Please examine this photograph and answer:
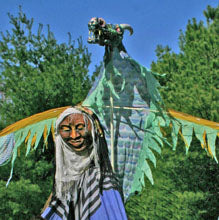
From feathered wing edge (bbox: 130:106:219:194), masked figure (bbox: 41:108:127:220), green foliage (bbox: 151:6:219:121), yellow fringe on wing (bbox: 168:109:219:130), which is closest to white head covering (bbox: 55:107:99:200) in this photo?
masked figure (bbox: 41:108:127:220)

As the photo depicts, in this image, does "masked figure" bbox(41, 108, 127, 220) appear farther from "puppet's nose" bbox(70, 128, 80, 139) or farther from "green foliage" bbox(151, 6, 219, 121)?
"green foliage" bbox(151, 6, 219, 121)

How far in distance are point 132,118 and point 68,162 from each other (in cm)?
78

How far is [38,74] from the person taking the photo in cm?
817

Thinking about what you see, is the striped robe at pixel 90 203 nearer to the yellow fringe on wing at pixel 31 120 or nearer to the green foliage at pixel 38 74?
the yellow fringe on wing at pixel 31 120

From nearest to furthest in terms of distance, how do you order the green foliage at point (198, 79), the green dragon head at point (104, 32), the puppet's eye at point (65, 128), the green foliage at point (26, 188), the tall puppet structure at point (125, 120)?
the puppet's eye at point (65, 128) < the green dragon head at point (104, 32) < the tall puppet structure at point (125, 120) < the green foliage at point (198, 79) < the green foliage at point (26, 188)

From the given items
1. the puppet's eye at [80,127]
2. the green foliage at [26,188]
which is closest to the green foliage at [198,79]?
the green foliage at [26,188]

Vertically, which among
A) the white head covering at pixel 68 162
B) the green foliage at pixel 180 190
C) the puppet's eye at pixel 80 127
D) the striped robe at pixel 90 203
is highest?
the puppet's eye at pixel 80 127

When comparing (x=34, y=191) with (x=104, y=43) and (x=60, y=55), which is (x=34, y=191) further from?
(x=104, y=43)

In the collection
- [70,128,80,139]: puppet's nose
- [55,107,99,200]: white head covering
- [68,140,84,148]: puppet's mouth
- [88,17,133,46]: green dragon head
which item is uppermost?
[88,17,133,46]: green dragon head

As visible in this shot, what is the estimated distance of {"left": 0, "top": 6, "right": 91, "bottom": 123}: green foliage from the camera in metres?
7.52

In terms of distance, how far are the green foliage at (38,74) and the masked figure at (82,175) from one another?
560 cm

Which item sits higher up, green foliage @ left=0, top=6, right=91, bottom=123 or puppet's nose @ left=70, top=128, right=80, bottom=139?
green foliage @ left=0, top=6, right=91, bottom=123

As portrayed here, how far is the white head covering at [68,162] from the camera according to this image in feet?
6.04

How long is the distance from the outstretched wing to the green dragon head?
4.8 inches
